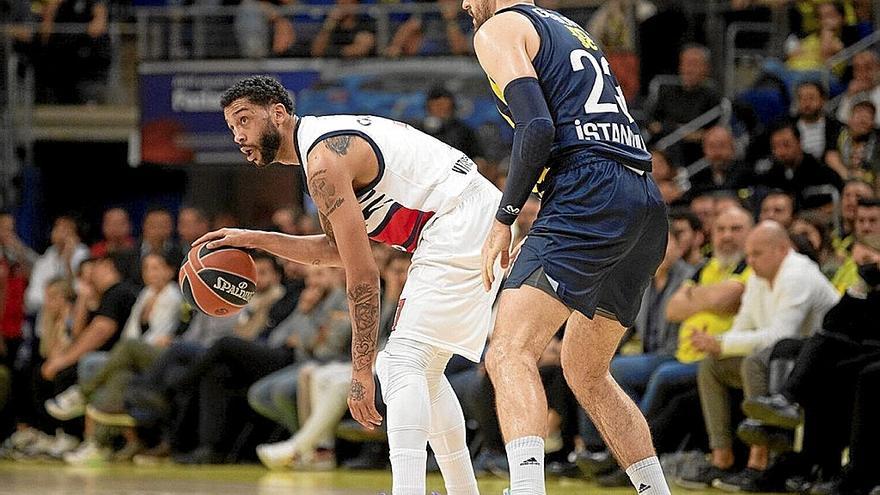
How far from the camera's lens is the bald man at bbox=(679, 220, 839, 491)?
25.8 feet

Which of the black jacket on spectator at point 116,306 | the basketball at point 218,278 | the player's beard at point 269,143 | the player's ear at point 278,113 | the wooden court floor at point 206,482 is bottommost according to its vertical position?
the wooden court floor at point 206,482

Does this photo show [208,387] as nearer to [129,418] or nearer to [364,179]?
[129,418]

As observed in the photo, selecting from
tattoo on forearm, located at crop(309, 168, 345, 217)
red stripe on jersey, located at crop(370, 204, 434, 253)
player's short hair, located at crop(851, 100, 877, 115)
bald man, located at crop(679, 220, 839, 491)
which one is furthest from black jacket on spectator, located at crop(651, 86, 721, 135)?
tattoo on forearm, located at crop(309, 168, 345, 217)

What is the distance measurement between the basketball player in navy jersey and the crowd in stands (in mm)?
2630

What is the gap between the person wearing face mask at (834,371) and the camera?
7.30 meters

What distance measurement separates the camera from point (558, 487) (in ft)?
27.9

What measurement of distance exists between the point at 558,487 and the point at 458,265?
12.1ft

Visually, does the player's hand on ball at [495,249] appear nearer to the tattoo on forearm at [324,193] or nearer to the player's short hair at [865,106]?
the tattoo on forearm at [324,193]

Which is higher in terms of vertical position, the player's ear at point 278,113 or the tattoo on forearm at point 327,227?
the player's ear at point 278,113

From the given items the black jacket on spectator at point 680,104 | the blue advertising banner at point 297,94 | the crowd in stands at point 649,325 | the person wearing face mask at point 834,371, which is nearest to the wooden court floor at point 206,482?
the crowd in stands at point 649,325

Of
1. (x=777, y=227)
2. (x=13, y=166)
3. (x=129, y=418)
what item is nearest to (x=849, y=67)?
(x=777, y=227)

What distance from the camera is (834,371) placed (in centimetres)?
736

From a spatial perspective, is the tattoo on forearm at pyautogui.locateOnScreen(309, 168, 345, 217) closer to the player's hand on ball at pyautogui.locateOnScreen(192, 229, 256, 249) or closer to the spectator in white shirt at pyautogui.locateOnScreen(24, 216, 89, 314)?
the player's hand on ball at pyautogui.locateOnScreen(192, 229, 256, 249)

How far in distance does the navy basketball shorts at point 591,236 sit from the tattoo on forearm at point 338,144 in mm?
766
